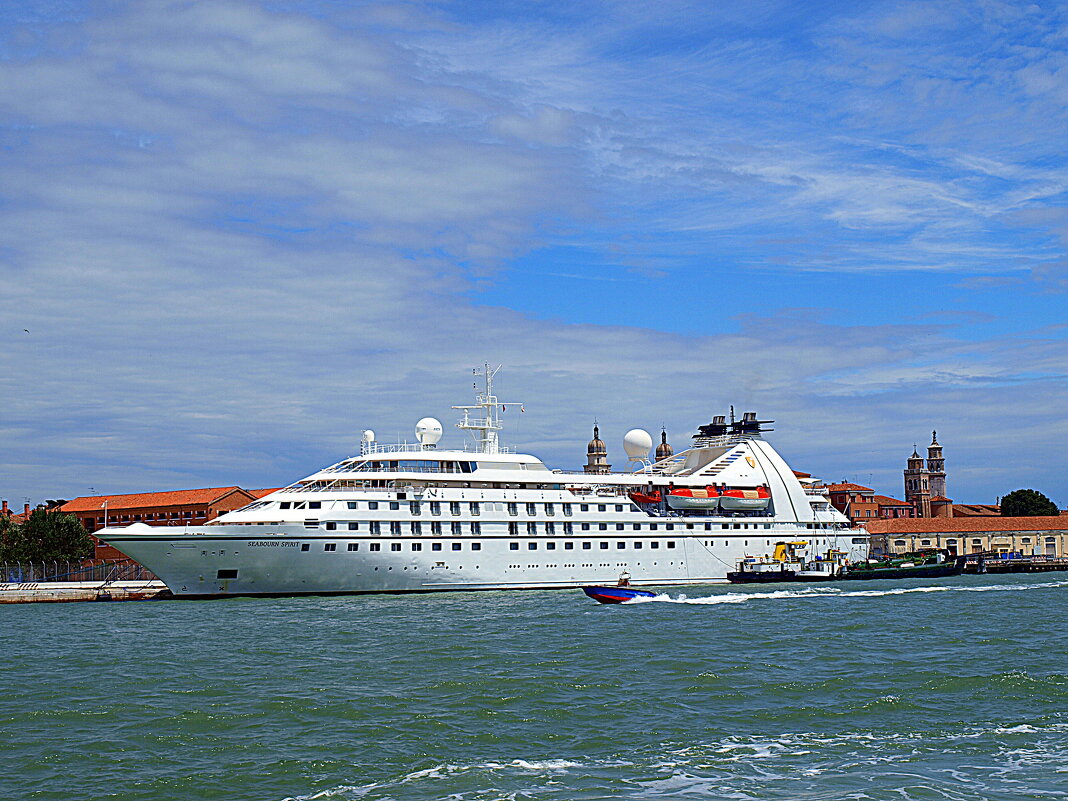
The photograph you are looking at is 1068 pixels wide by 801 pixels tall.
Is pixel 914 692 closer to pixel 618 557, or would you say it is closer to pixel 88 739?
pixel 88 739

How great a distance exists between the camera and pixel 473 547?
167ft

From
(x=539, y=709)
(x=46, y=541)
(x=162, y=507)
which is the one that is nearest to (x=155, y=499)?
(x=162, y=507)

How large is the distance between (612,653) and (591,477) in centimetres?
2991

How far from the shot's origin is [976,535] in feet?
359

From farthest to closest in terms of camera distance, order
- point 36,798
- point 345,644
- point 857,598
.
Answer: point 857,598, point 345,644, point 36,798

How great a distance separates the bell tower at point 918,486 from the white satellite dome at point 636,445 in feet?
253

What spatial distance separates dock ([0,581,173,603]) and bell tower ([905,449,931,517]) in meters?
107

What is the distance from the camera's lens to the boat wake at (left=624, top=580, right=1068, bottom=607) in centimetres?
4541

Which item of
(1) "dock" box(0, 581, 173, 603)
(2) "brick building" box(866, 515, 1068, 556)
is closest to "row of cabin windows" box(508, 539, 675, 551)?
(1) "dock" box(0, 581, 173, 603)

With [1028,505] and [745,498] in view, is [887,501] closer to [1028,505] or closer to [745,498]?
[1028,505]

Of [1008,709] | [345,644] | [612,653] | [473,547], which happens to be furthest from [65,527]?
[1008,709]

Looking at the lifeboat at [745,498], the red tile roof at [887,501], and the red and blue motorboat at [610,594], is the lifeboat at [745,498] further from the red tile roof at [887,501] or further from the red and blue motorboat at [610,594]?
the red tile roof at [887,501]

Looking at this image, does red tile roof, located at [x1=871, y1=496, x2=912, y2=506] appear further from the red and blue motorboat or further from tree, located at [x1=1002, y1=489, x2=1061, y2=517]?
the red and blue motorboat

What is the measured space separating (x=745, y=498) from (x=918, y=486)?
284 ft
